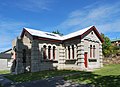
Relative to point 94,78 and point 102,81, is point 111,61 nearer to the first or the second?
point 94,78

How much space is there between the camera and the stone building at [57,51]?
23.9 metres

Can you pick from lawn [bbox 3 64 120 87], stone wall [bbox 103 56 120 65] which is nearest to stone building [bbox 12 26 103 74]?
lawn [bbox 3 64 120 87]

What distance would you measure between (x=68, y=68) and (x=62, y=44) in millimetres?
4175

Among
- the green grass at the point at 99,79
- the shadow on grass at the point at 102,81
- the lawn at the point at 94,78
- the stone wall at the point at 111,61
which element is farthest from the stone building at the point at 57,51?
the shadow on grass at the point at 102,81

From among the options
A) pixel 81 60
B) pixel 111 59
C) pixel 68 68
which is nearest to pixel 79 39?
pixel 81 60

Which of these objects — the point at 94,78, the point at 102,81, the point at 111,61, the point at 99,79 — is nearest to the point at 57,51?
the point at 111,61

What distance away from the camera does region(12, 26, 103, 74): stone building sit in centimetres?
2390

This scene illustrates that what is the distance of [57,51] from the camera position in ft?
87.8

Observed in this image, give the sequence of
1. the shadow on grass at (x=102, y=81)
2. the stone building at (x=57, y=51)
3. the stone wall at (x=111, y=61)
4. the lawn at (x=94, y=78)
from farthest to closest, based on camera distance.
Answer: the stone wall at (x=111, y=61) → the stone building at (x=57, y=51) → the lawn at (x=94, y=78) → the shadow on grass at (x=102, y=81)

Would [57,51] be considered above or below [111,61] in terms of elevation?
above

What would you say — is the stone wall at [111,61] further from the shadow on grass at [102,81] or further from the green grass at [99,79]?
the shadow on grass at [102,81]

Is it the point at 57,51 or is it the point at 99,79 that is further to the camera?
the point at 57,51

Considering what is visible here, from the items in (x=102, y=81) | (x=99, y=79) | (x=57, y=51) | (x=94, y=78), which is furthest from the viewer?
(x=57, y=51)

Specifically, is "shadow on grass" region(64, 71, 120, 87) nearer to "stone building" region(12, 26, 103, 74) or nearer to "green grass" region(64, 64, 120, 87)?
"green grass" region(64, 64, 120, 87)
